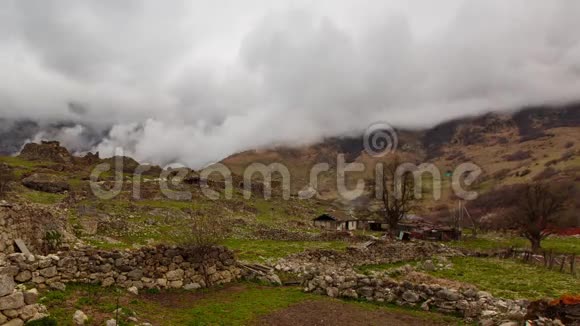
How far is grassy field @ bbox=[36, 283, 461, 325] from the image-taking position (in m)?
14.9

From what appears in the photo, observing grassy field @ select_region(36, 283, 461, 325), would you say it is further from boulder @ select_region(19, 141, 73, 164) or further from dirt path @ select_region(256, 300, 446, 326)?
boulder @ select_region(19, 141, 73, 164)

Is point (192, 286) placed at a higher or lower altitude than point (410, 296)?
higher

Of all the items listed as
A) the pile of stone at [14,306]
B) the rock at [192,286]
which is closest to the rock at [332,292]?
the rock at [192,286]

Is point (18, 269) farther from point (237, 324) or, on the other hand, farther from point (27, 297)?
point (237, 324)

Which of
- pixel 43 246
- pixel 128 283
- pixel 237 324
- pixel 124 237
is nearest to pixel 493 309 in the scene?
pixel 237 324

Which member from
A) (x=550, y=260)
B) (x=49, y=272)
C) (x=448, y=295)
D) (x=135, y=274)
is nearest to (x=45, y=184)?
(x=135, y=274)

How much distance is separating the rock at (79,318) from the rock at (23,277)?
12.7 feet

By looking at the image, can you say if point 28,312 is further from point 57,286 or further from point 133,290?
point 133,290

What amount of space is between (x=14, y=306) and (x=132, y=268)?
8083 millimetres

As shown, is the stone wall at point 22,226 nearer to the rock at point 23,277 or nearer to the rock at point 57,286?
the rock at point 23,277

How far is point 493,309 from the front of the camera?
18141 millimetres

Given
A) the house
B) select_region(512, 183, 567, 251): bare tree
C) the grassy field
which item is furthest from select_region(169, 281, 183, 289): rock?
the house

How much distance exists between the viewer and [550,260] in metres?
39.8

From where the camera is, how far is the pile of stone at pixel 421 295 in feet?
58.7
